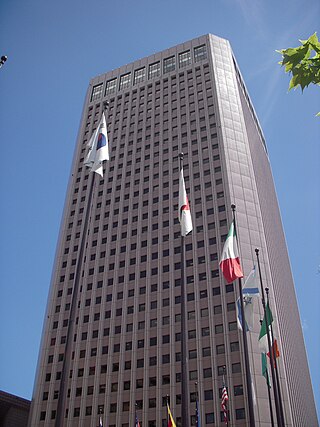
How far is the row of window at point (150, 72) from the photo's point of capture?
310 ft

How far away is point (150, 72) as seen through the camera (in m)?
97.7

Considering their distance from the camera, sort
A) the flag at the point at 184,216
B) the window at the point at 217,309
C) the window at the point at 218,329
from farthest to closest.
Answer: the window at the point at 217,309 < the window at the point at 218,329 < the flag at the point at 184,216

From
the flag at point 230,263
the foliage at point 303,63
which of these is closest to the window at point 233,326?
the flag at point 230,263

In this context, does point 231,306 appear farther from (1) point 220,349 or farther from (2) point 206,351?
(2) point 206,351

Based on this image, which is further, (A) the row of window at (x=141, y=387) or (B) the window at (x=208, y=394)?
(B) the window at (x=208, y=394)

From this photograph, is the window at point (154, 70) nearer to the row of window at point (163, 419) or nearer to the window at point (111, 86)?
the window at point (111, 86)

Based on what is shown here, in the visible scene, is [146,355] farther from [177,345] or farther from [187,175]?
[187,175]

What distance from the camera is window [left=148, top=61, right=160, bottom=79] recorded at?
96500 mm

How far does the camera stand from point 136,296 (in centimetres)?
6500

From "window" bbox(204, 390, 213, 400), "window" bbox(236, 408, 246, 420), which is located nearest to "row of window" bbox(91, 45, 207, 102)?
"window" bbox(204, 390, 213, 400)

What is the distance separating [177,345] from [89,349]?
13.4 metres

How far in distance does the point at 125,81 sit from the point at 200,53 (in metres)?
17.5

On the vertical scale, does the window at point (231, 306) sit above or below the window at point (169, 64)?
below

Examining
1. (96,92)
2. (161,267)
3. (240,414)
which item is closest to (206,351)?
(240,414)
